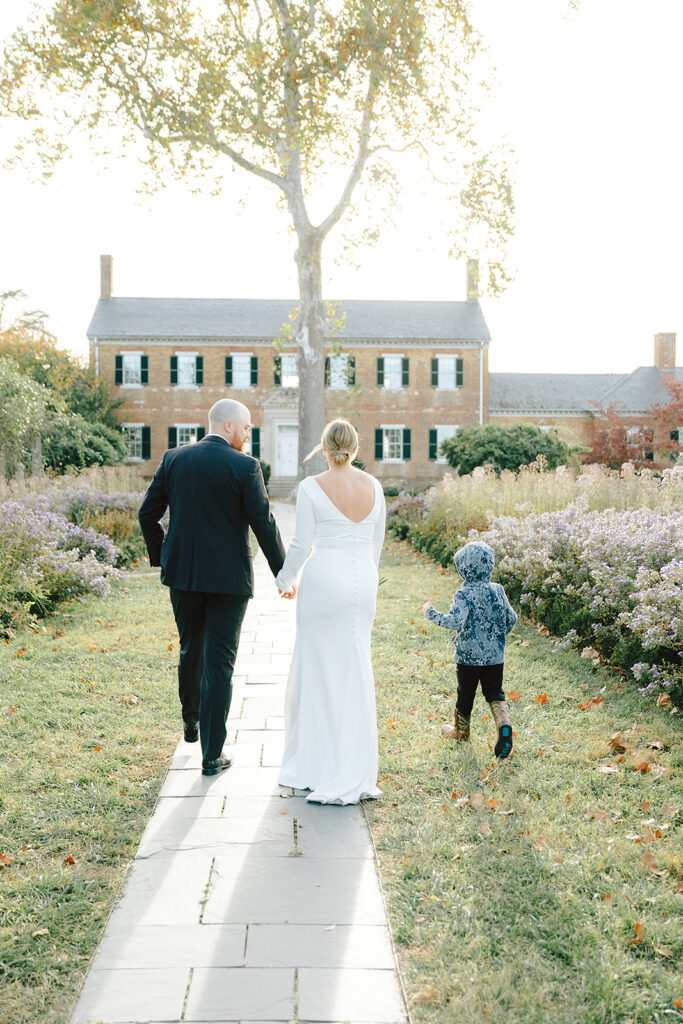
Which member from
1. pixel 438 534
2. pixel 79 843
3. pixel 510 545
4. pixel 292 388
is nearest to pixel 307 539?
pixel 79 843

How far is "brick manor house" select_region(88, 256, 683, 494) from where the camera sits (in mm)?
34500

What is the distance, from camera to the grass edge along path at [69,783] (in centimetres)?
289

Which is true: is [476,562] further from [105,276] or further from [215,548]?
[105,276]

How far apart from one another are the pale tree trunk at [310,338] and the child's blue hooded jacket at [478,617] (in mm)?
13202

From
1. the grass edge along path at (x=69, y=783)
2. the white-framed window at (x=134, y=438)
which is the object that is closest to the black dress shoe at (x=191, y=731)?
the grass edge along path at (x=69, y=783)

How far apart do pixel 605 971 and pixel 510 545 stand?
7.00 metres

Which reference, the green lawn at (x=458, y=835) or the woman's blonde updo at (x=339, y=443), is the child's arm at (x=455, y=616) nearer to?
the green lawn at (x=458, y=835)

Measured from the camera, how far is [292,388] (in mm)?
34438

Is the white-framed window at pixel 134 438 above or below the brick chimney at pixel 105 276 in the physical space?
below

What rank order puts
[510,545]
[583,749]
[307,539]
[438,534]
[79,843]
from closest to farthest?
[79,843] < [307,539] < [583,749] < [510,545] < [438,534]

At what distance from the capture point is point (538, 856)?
3.60 m

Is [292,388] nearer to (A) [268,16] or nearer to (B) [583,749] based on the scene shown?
(A) [268,16]

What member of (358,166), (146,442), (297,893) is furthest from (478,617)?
(146,442)

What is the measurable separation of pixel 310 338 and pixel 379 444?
16897 mm
